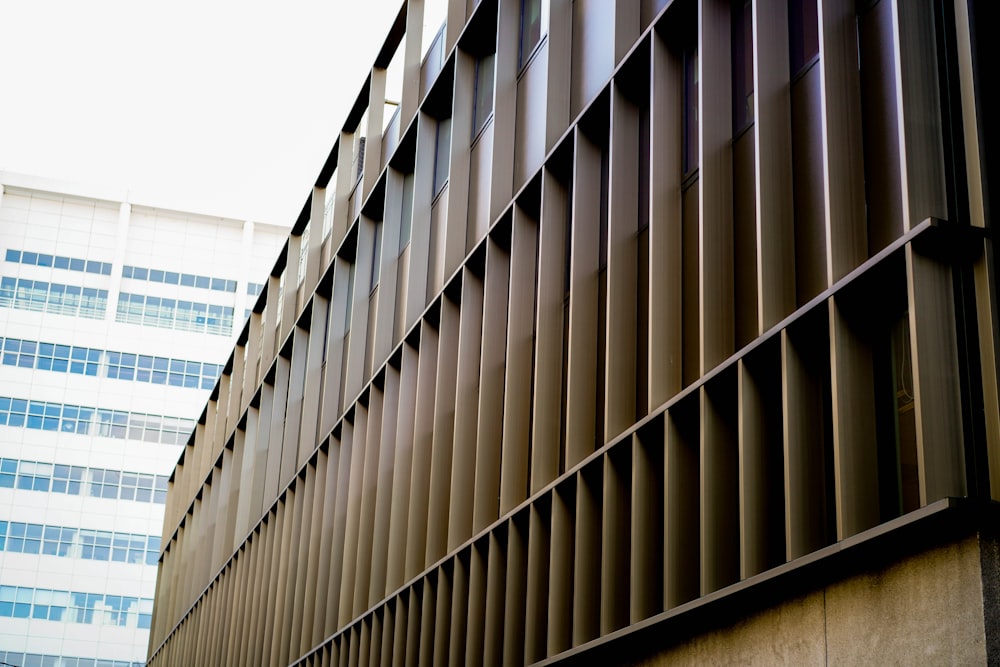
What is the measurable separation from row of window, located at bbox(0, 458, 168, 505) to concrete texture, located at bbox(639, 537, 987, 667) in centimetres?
7905

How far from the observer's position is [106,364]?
88.6 metres

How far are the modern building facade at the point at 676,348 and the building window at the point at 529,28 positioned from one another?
0.08 meters

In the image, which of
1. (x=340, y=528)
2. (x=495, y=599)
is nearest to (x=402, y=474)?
(x=340, y=528)

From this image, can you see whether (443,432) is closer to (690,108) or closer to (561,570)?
(561,570)

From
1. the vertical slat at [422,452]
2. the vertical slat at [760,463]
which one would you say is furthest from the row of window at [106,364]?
the vertical slat at [760,463]

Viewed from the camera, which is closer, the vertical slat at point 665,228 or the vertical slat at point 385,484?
the vertical slat at point 665,228

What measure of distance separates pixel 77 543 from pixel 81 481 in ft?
13.4

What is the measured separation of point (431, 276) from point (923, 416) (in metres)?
13.0

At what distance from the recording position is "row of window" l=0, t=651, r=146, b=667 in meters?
79.8

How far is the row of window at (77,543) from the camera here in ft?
274

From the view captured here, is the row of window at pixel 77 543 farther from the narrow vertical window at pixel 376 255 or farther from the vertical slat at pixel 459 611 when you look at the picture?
the vertical slat at pixel 459 611

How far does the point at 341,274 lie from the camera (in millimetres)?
25484

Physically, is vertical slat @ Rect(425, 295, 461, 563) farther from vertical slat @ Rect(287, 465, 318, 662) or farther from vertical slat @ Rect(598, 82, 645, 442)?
vertical slat @ Rect(287, 465, 318, 662)

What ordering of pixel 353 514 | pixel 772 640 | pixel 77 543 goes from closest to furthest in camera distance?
pixel 772 640, pixel 353 514, pixel 77 543
